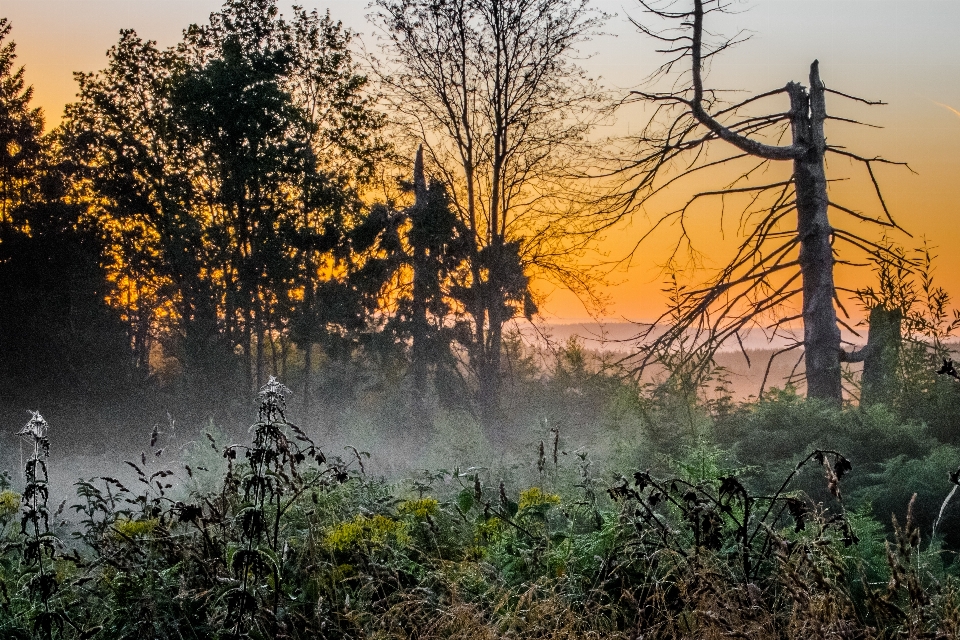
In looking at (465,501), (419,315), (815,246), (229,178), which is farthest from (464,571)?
(229,178)

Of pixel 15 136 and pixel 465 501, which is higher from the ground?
pixel 15 136

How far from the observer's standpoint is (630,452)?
7.20m

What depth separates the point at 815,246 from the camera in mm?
10727

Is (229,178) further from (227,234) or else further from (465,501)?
(465,501)

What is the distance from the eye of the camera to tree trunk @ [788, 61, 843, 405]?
10.6 meters

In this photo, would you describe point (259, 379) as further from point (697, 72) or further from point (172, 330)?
point (697, 72)

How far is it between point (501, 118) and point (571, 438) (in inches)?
229

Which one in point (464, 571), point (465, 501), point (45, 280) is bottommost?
point (464, 571)

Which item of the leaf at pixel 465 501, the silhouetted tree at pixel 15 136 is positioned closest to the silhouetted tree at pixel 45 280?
the silhouetted tree at pixel 15 136

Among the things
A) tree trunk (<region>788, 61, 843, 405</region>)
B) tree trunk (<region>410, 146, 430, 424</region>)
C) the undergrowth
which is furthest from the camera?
tree trunk (<region>410, 146, 430, 424</region>)

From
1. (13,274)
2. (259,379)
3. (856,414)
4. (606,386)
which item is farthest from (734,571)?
(13,274)

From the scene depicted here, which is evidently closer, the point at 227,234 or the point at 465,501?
the point at 465,501

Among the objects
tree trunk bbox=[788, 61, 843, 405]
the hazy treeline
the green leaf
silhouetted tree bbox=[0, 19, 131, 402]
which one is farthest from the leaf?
silhouetted tree bbox=[0, 19, 131, 402]

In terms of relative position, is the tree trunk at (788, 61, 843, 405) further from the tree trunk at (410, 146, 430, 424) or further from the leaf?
the tree trunk at (410, 146, 430, 424)
